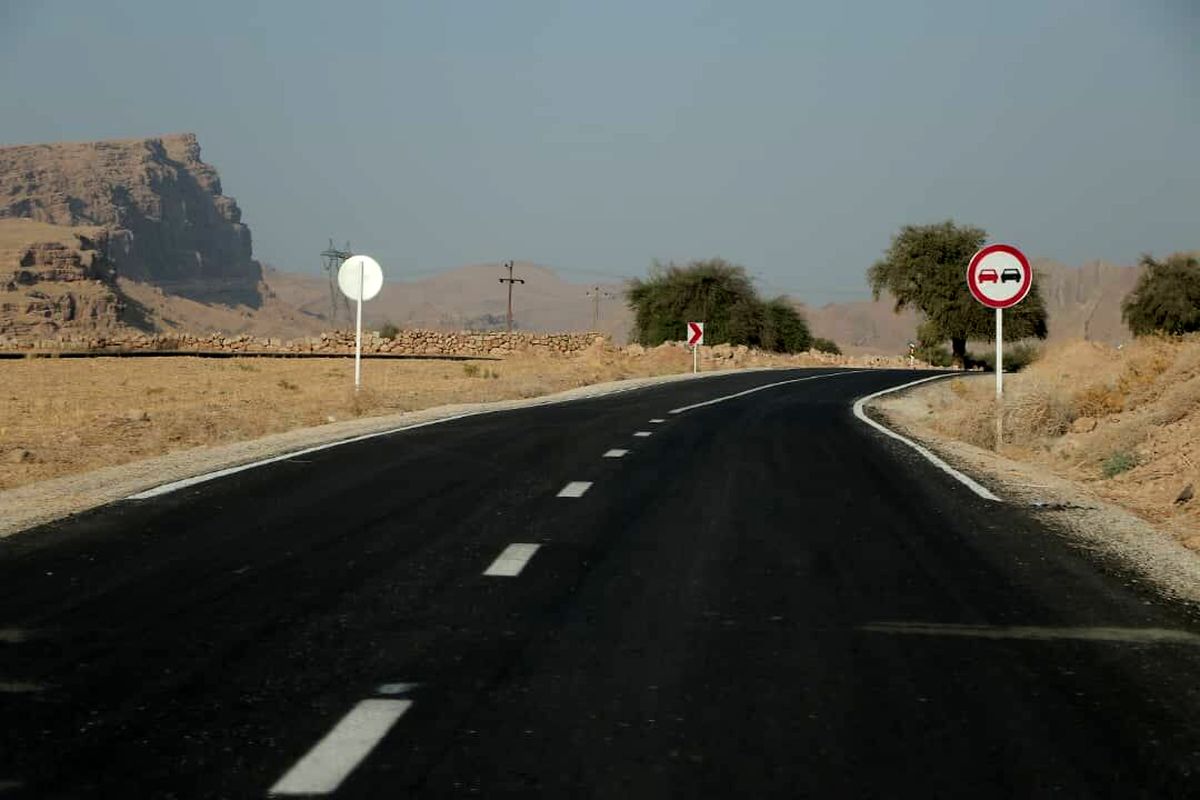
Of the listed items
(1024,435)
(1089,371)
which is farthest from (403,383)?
(1024,435)

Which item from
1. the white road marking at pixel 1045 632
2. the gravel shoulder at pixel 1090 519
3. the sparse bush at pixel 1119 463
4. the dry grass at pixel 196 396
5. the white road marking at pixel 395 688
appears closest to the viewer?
the white road marking at pixel 395 688

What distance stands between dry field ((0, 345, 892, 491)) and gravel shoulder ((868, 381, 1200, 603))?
10.4 m

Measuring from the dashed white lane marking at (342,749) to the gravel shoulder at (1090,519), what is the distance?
4.98 metres

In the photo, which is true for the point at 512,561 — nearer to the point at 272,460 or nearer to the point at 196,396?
the point at 272,460

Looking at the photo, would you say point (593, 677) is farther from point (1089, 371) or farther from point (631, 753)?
point (1089, 371)

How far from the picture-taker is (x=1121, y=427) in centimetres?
Result: 1805

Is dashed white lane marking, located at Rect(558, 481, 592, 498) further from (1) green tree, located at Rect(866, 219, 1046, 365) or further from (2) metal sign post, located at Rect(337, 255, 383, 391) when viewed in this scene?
(1) green tree, located at Rect(866, 219, 1046, 365)

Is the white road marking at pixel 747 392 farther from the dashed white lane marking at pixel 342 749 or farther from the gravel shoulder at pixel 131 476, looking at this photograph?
the dashed white lane marking at pixel 342 749

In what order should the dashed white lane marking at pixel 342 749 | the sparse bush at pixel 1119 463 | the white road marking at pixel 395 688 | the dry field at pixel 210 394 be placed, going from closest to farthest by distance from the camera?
the dashed white lane marking at pixel 342 749 → the white road marking at pixel 395 688 → the sparse bush at pixel 1119 463 → the dry field at pixel 210 394

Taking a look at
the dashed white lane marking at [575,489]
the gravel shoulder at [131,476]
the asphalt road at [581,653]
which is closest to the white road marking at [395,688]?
the asphalt road at [581,653]

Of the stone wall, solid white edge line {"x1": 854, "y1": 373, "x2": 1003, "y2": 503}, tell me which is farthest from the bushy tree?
solid white edge line {"x1": 854, "y1": 373, "x2": 1003, "y2": 503}

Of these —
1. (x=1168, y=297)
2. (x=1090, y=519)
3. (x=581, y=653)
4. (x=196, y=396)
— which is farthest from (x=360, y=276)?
(x=1168, y=297)

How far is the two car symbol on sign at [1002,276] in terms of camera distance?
19672mm

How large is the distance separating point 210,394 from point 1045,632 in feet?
105
